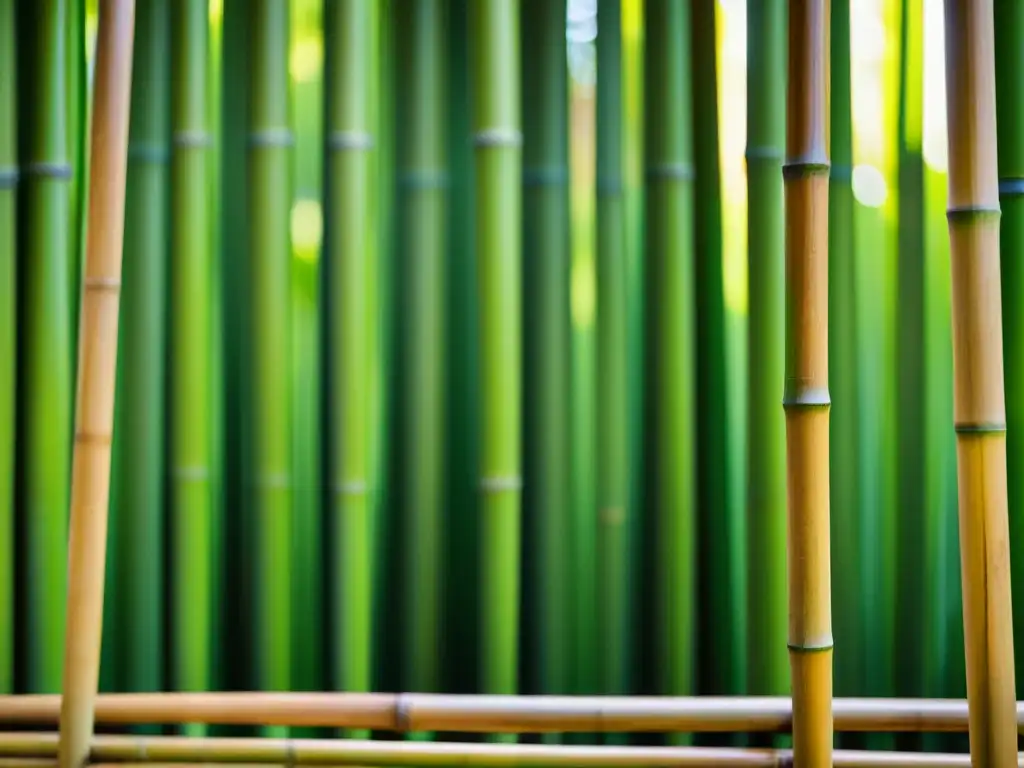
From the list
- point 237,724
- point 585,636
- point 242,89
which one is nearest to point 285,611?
point 237,724

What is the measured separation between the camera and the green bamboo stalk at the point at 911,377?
3.67ft

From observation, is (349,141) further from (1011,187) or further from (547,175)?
(1011,187)

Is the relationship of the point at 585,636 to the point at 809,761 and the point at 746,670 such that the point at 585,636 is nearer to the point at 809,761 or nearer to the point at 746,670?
the point at 746,670

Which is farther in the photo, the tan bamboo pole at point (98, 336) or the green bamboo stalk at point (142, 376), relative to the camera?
the green bamboo stalk at point (142, 376)

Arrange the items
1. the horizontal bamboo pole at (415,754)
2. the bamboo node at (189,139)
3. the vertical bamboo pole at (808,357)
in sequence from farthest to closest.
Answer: the bamboo node at (189,139) < the horizontal bamboo pole at (415,754) < the vertical bamboo pole at (808,357)

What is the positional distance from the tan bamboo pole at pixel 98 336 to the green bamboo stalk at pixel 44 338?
7.2 inches

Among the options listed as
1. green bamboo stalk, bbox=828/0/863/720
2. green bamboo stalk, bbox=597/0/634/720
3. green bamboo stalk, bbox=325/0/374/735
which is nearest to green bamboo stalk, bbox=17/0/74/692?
green bamboo stalk, bbox=325/0/374/735

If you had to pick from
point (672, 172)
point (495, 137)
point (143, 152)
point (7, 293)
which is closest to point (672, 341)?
point (672, 172)

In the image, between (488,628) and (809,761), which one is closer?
(809,761)

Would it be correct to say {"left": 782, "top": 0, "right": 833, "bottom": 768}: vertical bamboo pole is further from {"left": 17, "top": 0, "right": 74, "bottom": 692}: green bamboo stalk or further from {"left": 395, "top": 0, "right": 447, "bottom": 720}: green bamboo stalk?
{"left": 17, "top": 0, "right": 74, "bottom": 692}: green bamboo stalk

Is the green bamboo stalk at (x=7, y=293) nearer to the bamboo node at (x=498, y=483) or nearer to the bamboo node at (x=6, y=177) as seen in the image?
the bamboo node at (x=6, y=177)

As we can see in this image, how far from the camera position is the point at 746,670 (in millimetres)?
1124

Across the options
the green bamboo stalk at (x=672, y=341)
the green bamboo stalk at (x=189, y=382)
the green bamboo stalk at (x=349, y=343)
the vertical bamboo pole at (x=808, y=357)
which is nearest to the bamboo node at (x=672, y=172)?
the green bamboo stalk at (x=672, y=341)

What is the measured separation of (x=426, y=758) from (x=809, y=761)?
0.39 m
